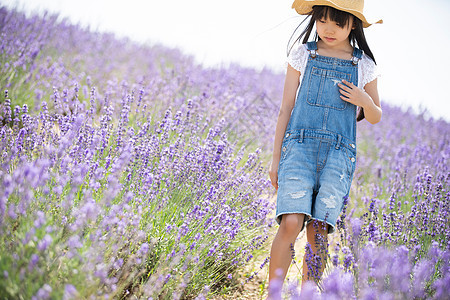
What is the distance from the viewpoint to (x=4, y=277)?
1163 mm

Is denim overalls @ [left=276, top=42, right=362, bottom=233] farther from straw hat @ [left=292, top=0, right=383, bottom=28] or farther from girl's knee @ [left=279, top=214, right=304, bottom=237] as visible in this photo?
straw hat @ [left=292, top=0, right=383, bottom=28]

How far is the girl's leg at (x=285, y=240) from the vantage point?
1736 mm

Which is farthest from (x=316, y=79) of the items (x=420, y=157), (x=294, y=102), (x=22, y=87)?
(x=420, y=157)

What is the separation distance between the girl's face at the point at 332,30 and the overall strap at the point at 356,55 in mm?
112

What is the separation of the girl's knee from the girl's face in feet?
2.99

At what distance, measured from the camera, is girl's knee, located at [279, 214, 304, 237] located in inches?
68.2

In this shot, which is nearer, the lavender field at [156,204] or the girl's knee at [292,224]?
the lavender field at [156,204]

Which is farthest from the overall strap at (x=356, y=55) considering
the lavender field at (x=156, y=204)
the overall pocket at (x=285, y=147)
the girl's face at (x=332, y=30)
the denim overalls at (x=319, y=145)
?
the lavender field at (x=156, y=204)

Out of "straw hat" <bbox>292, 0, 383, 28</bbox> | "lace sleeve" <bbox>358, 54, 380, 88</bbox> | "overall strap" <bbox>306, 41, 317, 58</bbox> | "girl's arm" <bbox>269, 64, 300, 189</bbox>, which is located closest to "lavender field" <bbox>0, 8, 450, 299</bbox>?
"girl's arm" <bbox>269, 64, 300, 189</bbox>

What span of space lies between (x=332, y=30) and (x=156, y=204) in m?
1.29

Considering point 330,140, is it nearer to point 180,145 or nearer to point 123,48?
point 180,145

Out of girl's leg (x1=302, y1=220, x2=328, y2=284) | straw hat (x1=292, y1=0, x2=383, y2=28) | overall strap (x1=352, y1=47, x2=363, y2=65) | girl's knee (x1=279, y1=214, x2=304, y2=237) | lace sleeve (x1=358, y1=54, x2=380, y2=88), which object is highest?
straw hat (x1=292, y1=0, x2=383, y2=28)

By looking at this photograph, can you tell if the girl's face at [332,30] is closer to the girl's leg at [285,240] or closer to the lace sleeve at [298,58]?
the lace sleeve at [298,58]

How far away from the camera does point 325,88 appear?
1.96 meters
